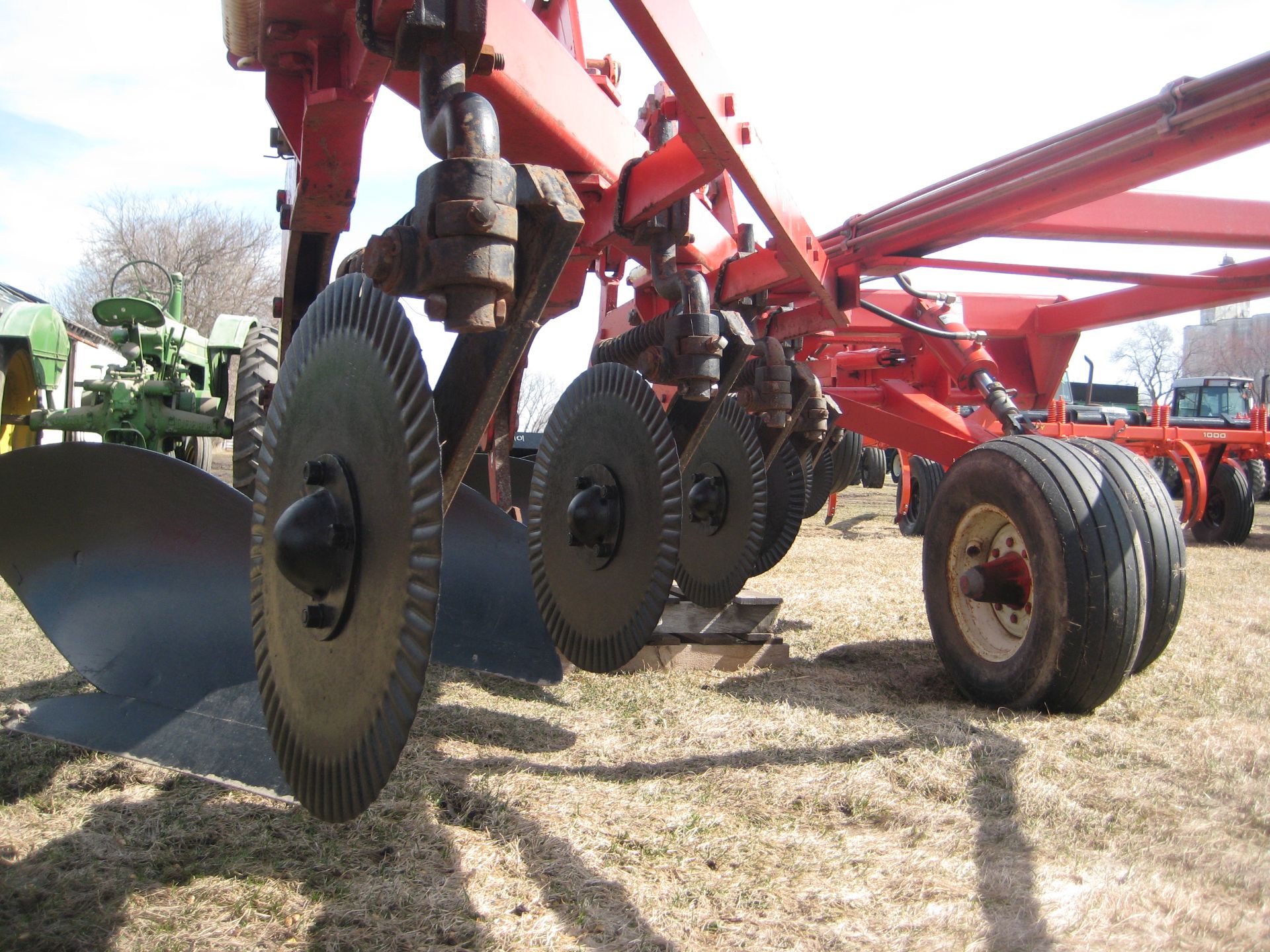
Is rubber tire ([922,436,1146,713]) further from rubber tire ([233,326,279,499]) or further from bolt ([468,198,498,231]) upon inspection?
rubber tire ([233,326,279,499])

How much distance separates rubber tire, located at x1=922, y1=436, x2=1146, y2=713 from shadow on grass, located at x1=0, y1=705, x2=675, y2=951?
1.41 meters

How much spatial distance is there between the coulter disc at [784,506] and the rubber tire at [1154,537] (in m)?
1.10

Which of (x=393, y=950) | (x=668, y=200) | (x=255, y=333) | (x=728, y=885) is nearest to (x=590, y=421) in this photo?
(x=668, y=200)

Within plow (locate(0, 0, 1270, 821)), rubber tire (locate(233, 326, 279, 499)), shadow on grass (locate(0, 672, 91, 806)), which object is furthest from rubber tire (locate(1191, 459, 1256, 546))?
shadow on grass (locate(0, 672, 91, 806))

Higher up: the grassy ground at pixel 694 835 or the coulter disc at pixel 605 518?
the coulter disc at pixel 605 518

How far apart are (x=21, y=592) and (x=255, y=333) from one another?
2861mm

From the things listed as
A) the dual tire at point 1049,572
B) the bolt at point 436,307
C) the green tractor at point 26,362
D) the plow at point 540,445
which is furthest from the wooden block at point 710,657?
the green tractor at point 26,362

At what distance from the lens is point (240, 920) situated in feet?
4.43

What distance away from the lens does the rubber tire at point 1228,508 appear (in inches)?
299

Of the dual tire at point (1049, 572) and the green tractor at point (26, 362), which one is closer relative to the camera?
the dual tire at point (1049, 572)

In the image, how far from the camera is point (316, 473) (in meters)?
1.11

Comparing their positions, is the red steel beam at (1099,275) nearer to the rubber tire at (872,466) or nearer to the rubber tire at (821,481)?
the rubber tire at (821,481)

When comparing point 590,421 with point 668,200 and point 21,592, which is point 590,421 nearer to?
point 668,200

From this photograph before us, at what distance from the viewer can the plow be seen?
1.03m
